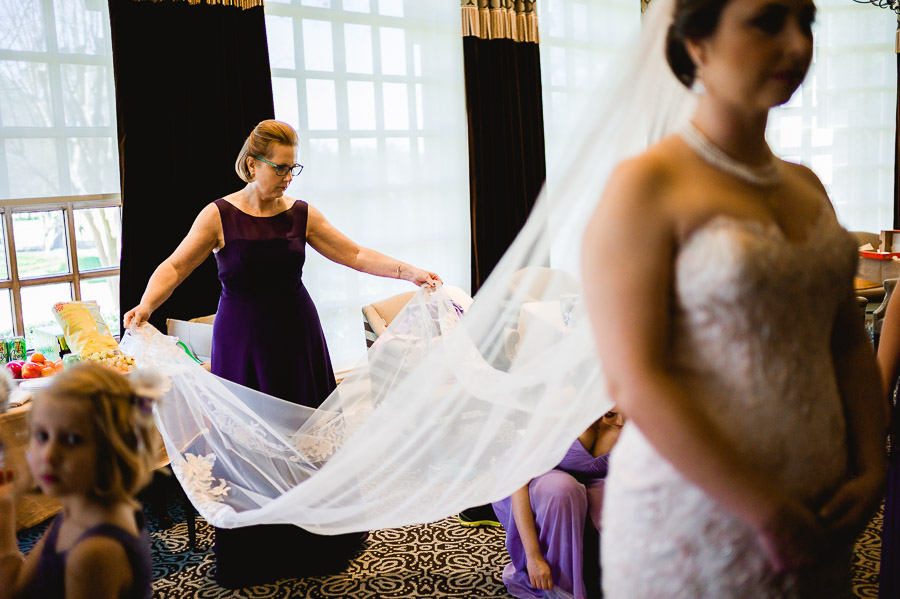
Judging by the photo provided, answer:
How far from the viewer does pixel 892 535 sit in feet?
5.91

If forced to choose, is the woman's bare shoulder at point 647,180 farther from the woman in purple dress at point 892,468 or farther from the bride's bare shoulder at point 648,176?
the woman in purple dress at point 892,468

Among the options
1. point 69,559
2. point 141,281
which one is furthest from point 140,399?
point 141,281

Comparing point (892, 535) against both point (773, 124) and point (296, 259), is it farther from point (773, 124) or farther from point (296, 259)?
point (773, 124)

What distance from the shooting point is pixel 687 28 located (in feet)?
3.35

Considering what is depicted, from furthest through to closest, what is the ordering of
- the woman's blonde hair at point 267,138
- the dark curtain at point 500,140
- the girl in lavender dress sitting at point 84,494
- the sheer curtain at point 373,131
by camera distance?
the dark curtain at point 500,140 < the sheer curtain at point 373,131 < the woman's blonde hair at point 267,138 < the girl in lavender dress sitting at point 84,494

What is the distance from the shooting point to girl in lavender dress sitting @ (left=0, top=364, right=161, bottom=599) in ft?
4.15

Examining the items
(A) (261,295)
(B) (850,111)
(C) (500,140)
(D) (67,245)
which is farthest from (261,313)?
(B) (850,111)

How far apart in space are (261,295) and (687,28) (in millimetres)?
2106

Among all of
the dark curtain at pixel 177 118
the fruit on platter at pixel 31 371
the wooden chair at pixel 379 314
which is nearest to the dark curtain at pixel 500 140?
the wooden chair at pixel 379 314

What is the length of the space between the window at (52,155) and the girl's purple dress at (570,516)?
245 cm

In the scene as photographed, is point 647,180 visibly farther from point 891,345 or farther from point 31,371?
point 31,371

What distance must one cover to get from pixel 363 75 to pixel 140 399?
404 cm

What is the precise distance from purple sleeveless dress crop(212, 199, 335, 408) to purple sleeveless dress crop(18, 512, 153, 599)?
1.54 m

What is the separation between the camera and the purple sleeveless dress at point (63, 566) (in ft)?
4.20
